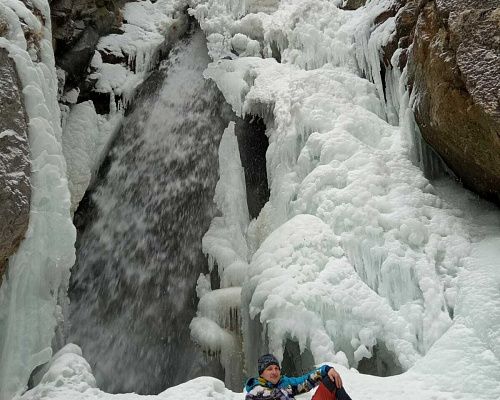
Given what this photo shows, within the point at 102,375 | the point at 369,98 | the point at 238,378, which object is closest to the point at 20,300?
the point at 102,375

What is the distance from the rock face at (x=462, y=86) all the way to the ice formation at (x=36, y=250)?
4.31 meters

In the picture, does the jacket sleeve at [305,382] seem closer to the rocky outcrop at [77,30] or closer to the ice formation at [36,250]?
the ice formation at [36,250]

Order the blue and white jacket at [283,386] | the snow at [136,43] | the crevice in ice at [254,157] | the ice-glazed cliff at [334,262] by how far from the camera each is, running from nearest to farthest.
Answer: the blue and white jacket at [283,386] < the ice-glazed cliff at [334,262] < the crevice in ice at [254,157] < the snow at [136,43]

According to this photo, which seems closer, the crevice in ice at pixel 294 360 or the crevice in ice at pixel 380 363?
the crevice in ice at pixel 380 363

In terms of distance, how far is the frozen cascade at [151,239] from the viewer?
7297mm

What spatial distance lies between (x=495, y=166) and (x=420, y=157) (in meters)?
1.30

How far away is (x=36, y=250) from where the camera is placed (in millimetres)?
5016

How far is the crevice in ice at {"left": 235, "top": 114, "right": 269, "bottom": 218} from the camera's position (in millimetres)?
8797

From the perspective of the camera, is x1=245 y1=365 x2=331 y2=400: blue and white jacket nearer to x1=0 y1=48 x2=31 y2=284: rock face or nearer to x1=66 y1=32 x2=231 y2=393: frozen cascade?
x1=0 y1=48 x2=31 y2=284: rock face

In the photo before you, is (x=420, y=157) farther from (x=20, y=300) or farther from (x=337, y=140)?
(x=20, y=300)

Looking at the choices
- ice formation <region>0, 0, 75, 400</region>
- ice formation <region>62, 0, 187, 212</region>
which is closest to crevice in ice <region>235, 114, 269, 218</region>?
ice formation <region>62, 0, 187, 212</region>

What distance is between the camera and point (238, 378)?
650 centimetres

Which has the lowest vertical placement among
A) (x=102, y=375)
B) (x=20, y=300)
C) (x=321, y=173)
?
(x=102, y=375)

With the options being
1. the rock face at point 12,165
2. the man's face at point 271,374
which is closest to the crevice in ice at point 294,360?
the man's face at point 271,374
